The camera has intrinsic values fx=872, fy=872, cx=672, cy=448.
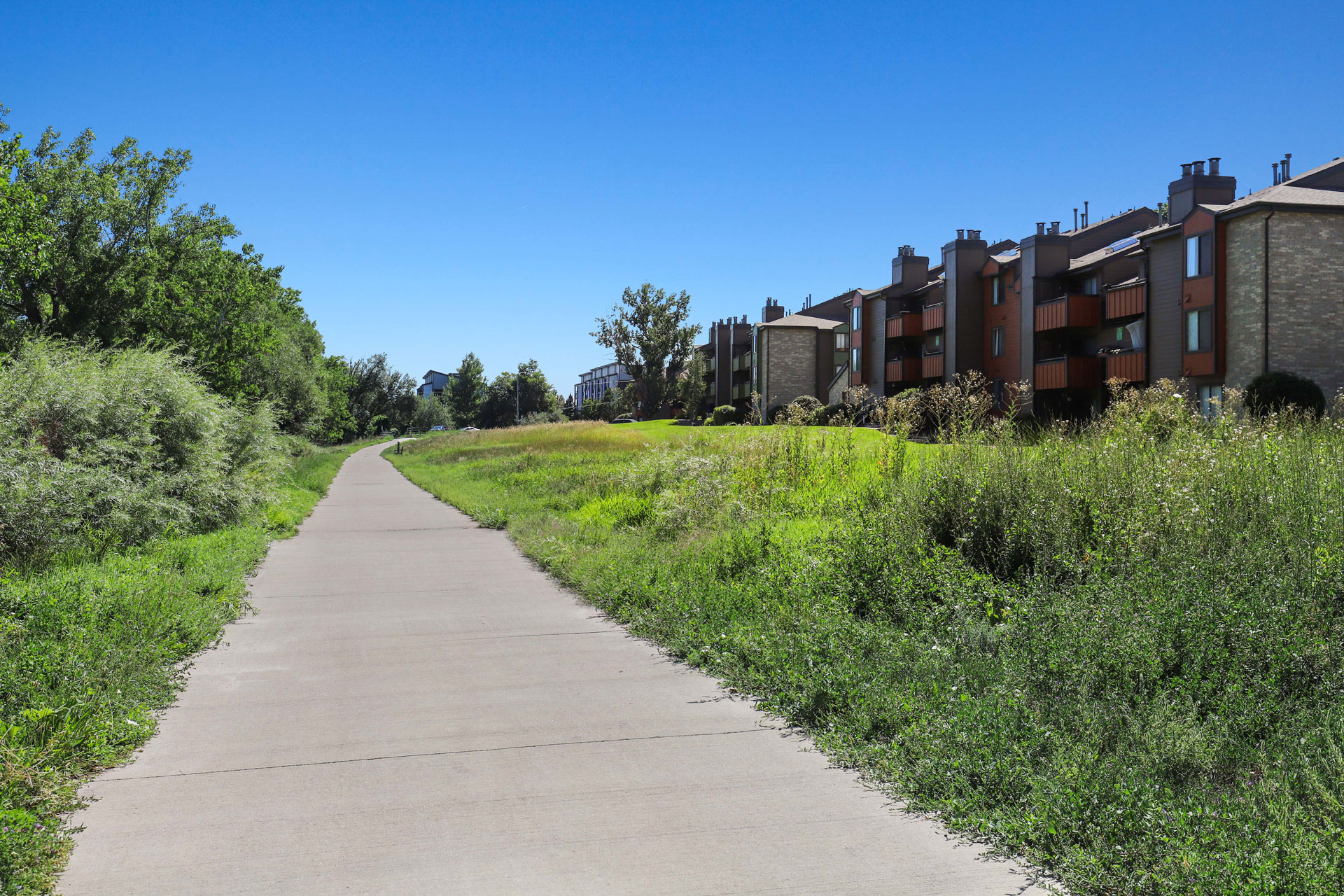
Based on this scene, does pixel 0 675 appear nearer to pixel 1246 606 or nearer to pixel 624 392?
pixel 1246 606

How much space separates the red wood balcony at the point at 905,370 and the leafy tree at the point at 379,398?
191 ft

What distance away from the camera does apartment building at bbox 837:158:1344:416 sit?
990 inches

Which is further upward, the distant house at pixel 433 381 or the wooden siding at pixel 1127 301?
the distant house at pixel 433 381

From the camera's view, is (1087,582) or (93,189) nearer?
(1087,582)

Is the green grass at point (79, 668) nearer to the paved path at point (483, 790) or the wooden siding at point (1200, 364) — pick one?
the paved path at point (483, 790)

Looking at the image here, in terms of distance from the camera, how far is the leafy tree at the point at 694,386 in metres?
65.8

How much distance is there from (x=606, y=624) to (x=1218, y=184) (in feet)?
103

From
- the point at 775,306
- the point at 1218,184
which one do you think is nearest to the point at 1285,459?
the point at 1218,184

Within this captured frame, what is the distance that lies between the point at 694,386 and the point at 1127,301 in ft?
128

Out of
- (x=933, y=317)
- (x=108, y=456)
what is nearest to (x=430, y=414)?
(x=933, y=317)

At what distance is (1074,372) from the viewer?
108ft

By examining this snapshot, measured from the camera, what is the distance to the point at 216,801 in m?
3.92

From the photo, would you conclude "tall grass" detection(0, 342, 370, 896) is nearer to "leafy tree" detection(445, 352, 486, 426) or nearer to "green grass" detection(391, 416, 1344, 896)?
"green grass" detection(391, 416, 1344, 896)

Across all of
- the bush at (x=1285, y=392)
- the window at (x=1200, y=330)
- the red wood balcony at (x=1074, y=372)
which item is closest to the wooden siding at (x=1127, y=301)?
the red wood balcony at (x=1074, y=372)
